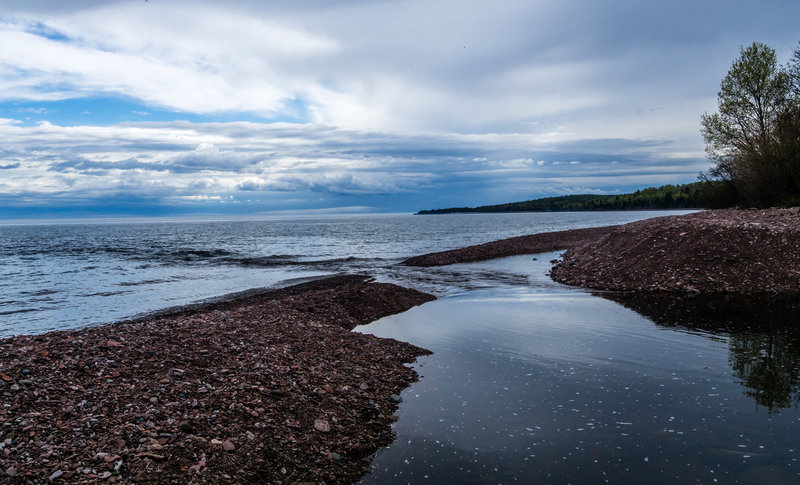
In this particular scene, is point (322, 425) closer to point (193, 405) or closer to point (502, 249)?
point (193, 405)

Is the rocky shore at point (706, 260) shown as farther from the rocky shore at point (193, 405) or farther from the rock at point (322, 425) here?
the rock at point (322, 425)

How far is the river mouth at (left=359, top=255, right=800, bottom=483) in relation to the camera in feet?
19.3

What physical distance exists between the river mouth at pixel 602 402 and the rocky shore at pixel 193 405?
78cm

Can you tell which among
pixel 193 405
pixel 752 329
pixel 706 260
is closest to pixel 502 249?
pixel 706 260

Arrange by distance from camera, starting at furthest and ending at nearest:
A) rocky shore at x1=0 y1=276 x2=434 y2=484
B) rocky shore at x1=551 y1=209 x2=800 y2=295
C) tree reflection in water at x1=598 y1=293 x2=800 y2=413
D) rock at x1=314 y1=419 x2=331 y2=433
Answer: rocky shore at x1=551 y1=209 x2=800 y2=295 → tree reflection in water at x1=598 y1=293 x2=800 y2=413 → rock at x1=314 y1=419 x2=331 y2=433 → rocky shore at x1=0 y1=276 x2=434 y2=484

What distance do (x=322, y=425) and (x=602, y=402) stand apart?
4772 mm

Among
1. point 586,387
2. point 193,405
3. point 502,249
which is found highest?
point 502,249

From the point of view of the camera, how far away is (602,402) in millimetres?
7777

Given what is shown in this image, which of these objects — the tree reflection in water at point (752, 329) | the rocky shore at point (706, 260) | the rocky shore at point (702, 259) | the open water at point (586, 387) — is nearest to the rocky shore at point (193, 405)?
the open water at point (586, 387)

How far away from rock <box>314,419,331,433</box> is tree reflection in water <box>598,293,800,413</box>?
712 cm

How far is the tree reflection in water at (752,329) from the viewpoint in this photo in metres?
8.27

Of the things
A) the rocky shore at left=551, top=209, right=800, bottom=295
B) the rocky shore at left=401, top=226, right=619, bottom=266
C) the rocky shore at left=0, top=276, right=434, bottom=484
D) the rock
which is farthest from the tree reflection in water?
the rocky shore at left=401, top=226, right=619, bottom=266

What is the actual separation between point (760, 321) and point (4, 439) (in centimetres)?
1728

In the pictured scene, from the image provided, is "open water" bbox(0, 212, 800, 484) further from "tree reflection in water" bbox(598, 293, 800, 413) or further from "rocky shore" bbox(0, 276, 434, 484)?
"rocky shore" bbox(0, 276, 434, 484)
